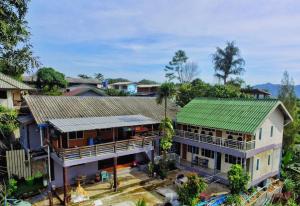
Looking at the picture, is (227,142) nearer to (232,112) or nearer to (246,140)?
(246,140)

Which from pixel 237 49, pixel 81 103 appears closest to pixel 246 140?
pixel 81 103

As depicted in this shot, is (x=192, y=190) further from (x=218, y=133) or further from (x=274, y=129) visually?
(x=274, y=129)

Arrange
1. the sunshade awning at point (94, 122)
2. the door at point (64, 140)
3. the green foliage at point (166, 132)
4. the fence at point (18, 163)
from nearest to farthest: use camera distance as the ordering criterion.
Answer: the sunshade awning at point (94, 122) → the fence at point (18, 163) → the door at point (64, 140) → the green foliage at point (166, 132)

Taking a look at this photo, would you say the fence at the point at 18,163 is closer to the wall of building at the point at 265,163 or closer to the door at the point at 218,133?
the door at the point at 218,133

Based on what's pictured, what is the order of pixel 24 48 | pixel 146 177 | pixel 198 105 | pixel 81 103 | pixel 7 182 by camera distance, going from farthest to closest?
pixel 198 105 → pixel 81 103 → pixel 146 177 → pixel 7 182 → pixel 24 48

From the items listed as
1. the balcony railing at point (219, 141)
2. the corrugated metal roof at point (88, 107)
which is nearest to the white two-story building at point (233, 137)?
the balcony railing at point (219, 141)

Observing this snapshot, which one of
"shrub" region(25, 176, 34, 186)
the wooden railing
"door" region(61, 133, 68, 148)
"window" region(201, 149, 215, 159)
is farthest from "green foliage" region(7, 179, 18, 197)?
"window" region(201, 149, 215, 159)
